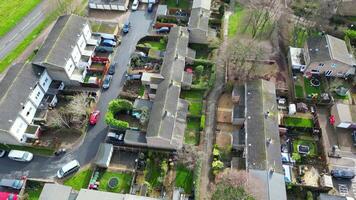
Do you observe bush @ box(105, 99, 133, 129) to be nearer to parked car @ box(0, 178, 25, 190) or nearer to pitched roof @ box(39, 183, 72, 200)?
pitched roof @ box(39, 183, 72, 200)

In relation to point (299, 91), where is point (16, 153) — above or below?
below

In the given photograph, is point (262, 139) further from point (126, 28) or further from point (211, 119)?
point (126, 28)

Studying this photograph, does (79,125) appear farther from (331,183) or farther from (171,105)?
(331,183)

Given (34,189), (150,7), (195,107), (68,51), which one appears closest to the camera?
(34,189)

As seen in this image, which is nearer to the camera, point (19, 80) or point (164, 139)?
point (164, 139)

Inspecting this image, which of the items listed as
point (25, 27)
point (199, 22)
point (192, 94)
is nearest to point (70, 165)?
point (192, 94)

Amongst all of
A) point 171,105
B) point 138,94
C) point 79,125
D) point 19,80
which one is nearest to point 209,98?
point 171,105
